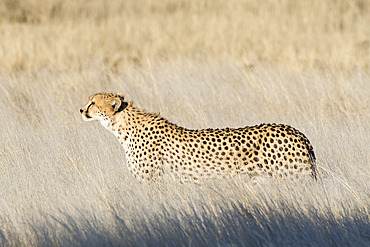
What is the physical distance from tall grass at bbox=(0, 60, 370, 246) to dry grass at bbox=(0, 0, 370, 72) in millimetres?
1019

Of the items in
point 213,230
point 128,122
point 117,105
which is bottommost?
point 213,230

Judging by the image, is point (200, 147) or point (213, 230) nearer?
point (213, 230)

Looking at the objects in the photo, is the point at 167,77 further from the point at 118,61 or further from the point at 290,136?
the point at 290,136

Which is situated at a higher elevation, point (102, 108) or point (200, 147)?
point (102, 108)

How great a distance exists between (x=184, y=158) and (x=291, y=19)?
7.16 m

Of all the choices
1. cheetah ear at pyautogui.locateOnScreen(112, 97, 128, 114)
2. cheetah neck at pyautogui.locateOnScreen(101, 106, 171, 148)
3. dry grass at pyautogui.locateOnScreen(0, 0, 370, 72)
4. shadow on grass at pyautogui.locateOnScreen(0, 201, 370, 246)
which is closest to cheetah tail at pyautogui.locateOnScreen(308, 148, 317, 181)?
shadow on grass at pyautogui.locateOnScreen(0, 201, 370, 246)

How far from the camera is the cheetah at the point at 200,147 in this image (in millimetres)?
3756

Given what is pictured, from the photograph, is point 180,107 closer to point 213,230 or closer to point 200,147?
point 200,147

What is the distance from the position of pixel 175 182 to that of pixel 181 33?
644 cm

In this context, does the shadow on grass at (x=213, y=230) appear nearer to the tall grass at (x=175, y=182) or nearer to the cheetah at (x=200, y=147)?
the tall grass at (x=175, y=182)

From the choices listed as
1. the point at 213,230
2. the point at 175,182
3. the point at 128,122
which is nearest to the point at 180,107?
the point at 128,122

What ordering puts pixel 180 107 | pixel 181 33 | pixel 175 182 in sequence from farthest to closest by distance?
pixel 181 33 → pixel 180 107 → pixel 175 182

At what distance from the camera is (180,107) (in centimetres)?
591

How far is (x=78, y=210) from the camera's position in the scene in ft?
10.5
